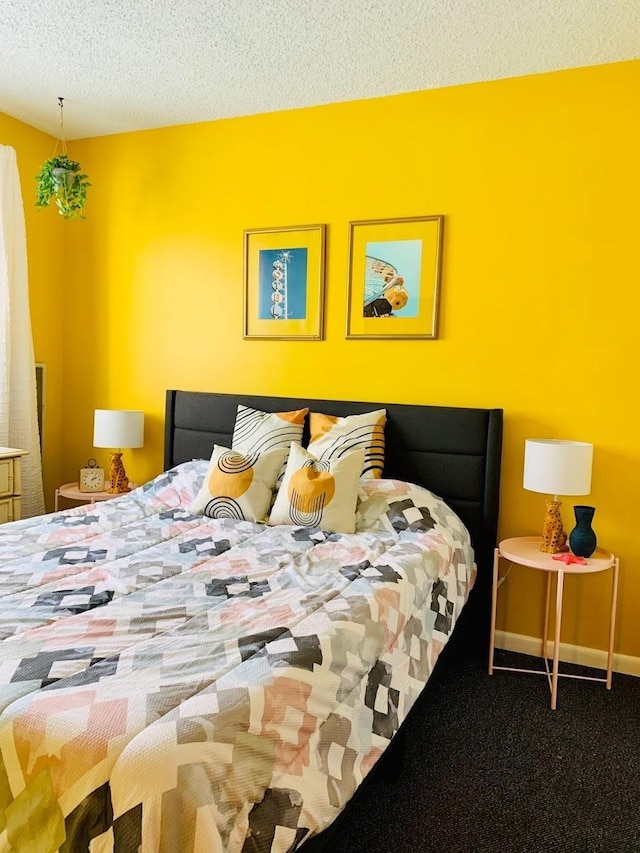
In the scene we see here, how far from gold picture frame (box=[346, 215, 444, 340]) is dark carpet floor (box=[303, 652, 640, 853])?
163 centimetres

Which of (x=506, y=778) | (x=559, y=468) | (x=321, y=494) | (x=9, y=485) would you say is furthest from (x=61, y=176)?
(x=506, y=778)

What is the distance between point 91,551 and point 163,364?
1.77 m

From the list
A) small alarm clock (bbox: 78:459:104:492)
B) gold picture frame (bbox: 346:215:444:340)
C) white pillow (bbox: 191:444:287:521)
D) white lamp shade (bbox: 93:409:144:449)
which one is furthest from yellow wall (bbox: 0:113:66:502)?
gold picture frame (bbox: 346:215:444:340)

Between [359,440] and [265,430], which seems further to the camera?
[265,430]

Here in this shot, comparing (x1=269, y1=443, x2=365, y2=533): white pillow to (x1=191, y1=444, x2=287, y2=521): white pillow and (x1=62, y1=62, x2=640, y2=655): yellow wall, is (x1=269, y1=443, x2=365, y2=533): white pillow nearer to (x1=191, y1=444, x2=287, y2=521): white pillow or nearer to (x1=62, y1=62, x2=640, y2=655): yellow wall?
(x1=191, y1=444, x2=287, y2=521): white pillow

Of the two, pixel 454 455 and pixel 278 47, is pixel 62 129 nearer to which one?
pixel 278 47

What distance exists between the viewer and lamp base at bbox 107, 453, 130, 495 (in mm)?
3607

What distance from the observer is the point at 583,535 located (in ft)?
8.66

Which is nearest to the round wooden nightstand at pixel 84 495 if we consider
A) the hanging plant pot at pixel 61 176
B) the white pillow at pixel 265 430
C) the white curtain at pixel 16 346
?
the white curtain at pixel 16 346

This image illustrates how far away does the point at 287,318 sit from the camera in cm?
345

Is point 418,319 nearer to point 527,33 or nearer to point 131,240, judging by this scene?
point 527,33

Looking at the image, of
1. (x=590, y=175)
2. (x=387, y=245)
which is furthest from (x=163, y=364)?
(x=590, y=175)

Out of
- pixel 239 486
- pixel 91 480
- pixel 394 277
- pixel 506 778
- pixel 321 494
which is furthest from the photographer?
pixel 91 480

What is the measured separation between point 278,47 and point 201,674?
252 centimetres
